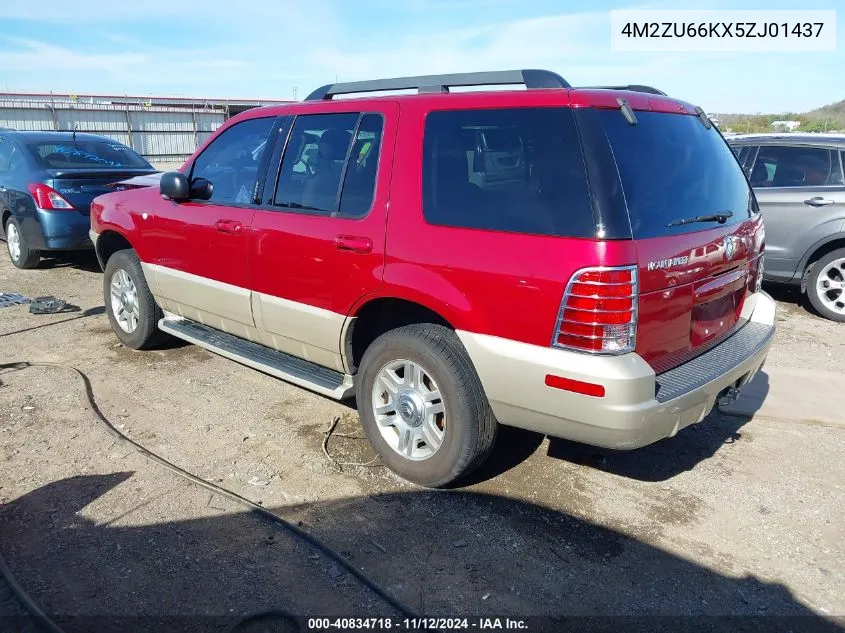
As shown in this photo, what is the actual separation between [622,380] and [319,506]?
5.36 feet

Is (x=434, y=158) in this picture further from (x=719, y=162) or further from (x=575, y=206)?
(x=719, y=162)

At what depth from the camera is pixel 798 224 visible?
7.23m

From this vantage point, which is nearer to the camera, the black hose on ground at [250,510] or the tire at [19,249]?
the black hose on ground at [250,510]

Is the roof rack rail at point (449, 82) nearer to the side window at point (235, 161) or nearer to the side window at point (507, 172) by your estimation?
the side window at point (507, 172)

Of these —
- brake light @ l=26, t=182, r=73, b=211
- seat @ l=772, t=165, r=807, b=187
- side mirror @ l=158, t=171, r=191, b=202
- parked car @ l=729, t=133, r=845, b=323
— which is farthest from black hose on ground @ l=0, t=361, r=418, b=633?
seat @ l=772, t=165, r=807, b=187

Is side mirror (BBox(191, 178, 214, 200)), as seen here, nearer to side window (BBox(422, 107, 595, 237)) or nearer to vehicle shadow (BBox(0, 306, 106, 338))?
side window (BBox(422, 107, 595, 237))

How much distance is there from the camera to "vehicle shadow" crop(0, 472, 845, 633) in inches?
107

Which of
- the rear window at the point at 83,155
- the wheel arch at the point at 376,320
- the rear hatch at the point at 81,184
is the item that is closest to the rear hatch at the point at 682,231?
the wheel arch at the point at 376,320

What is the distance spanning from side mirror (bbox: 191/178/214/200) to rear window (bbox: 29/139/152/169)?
4.72m

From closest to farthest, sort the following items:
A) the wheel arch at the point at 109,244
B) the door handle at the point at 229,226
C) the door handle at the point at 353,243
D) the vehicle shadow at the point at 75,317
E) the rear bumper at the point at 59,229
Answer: the door handle at the point at 353,243 → the door handle at the point at 229,226 → the wheel arch at the point at 109,244 → the vehicle shadow at the point at 75,317 → the rear bumper at the point at 59,229

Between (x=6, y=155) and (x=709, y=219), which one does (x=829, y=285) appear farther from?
(x=6, y=155)

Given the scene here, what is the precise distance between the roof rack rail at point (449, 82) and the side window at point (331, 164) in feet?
0.83

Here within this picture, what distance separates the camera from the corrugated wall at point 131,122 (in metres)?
22.5

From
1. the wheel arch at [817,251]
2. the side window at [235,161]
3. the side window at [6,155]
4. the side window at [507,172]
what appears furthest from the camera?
the side window at [6,155]
